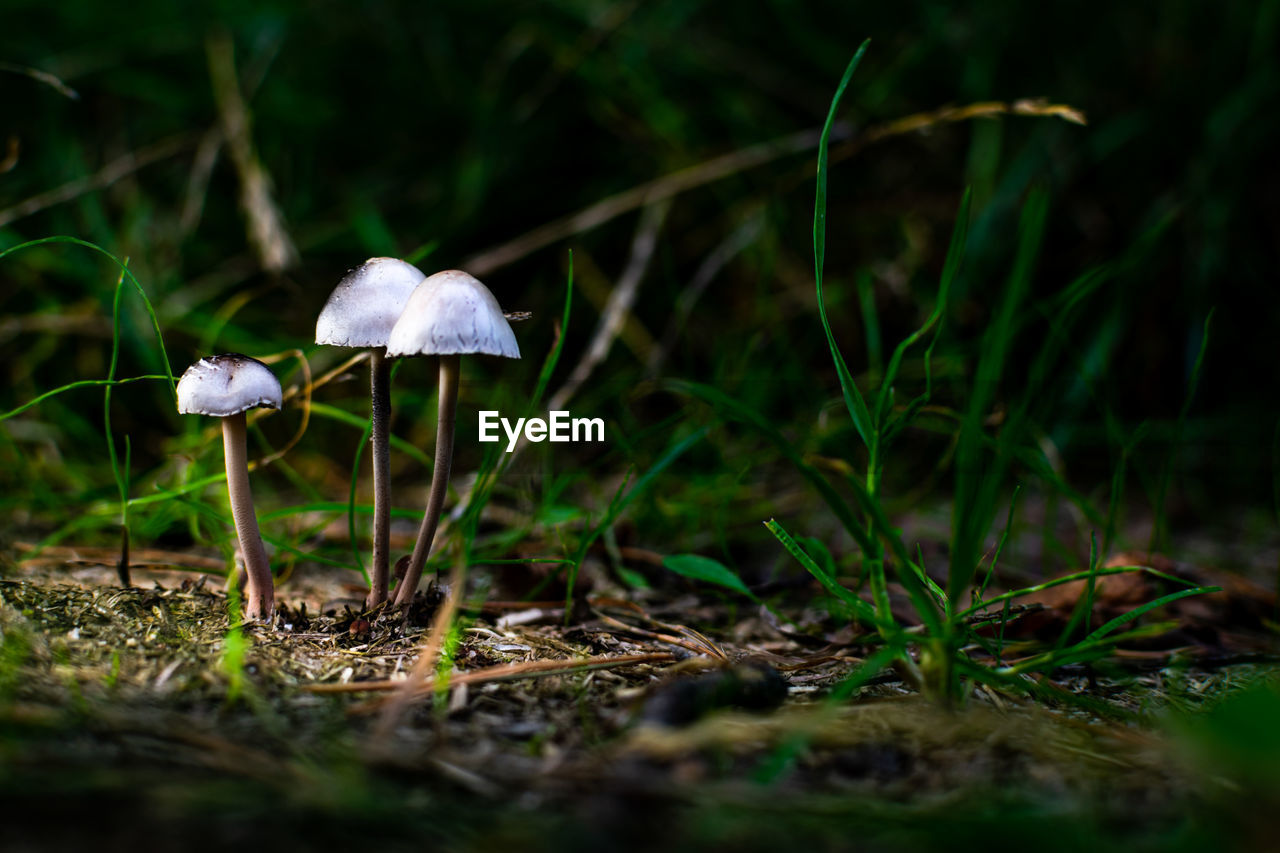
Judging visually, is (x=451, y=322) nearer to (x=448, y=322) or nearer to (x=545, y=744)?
(x=448, y=322)

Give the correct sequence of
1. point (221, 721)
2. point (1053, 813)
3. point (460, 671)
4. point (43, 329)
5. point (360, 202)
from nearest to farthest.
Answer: point (1053, 813), point (221, 721), point (460, 671), point (43, 329), point (360, 202)

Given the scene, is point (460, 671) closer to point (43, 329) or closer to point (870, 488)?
point (870, 488)

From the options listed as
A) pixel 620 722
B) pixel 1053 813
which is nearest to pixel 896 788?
pixel 1053 813

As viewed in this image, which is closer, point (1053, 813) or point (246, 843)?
point (246, 843)

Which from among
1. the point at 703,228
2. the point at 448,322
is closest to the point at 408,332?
the point at 448,322

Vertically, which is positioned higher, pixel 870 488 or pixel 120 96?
pixel 120 96

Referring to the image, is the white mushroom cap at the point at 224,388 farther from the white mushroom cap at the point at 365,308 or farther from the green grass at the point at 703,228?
the green grass at the point at 703,228

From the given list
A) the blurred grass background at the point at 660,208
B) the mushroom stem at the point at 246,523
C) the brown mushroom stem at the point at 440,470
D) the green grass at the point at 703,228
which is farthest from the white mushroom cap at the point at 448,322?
the blurred grass background at the point at 660,208
